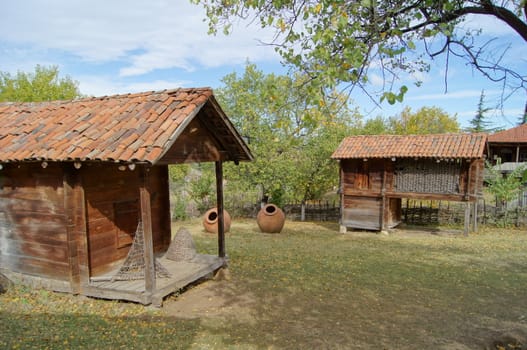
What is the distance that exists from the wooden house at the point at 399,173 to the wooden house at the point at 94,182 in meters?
10.0

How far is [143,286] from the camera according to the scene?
6.74 metres

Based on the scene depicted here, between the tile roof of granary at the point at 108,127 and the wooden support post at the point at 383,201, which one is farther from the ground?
the tile roof of granary at the point at 108,127

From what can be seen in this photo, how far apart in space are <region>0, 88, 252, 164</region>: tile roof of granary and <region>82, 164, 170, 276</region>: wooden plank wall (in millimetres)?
842

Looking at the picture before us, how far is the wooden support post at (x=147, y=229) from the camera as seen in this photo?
607cm

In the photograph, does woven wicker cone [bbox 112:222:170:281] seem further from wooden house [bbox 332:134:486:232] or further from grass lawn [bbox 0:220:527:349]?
wooden house [bbox 332:134:486:232]

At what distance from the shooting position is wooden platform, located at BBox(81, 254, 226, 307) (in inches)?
252

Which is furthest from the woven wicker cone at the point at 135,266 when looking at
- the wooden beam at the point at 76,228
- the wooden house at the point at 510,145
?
the wooden house at the point at 510,145

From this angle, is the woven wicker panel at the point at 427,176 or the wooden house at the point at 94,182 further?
the woven wicker panel at the point at 427,176

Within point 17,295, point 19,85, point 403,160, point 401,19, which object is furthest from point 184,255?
point 19,85

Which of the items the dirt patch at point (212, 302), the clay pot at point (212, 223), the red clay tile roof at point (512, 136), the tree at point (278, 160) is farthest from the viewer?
the red clay tile roof at point (512, 136)

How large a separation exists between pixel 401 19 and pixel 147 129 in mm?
4469

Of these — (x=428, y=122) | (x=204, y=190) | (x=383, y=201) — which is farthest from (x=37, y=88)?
(x=428, y=122)

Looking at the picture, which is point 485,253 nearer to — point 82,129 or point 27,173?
point 82,129

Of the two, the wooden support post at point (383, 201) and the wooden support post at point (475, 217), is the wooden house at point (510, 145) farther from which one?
the wooden support post at point (383, 201)
